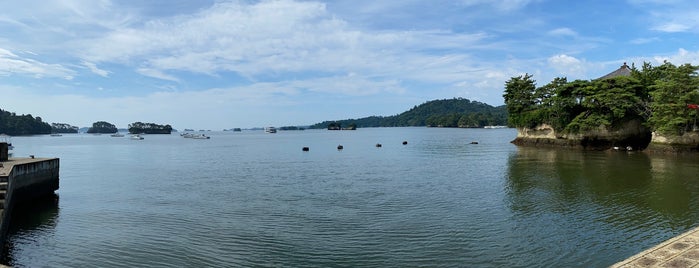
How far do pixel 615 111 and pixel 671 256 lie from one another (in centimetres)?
5207

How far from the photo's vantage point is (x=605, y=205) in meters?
22.0

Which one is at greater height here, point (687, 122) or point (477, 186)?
point (687, 122)

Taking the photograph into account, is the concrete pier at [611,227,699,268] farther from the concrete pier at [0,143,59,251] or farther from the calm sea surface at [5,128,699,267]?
the concrete pier at [0,143,59,251]

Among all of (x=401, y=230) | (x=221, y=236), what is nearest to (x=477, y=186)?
(x=401, y=230)

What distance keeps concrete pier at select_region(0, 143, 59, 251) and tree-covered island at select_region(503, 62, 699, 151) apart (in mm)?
56923

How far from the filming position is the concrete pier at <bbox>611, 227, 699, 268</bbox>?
10.5 m

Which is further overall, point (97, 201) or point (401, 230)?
point (97, 201)

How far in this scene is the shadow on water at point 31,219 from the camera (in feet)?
56.4

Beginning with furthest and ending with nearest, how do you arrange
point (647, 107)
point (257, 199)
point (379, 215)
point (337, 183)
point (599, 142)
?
1. point (599, 142)
2. point (647, 107)
3. point (337, 183)
4. point (257, 199)
5. point (379, 215)

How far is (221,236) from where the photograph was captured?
17.6 metres

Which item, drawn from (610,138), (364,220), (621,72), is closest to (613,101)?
(610,138)

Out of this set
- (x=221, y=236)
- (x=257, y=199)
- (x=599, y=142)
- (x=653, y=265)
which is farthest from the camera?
(x=599, y=142)

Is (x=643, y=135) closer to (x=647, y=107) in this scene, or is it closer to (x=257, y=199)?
(x=647, y=107)

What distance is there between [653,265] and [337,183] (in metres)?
23.6
